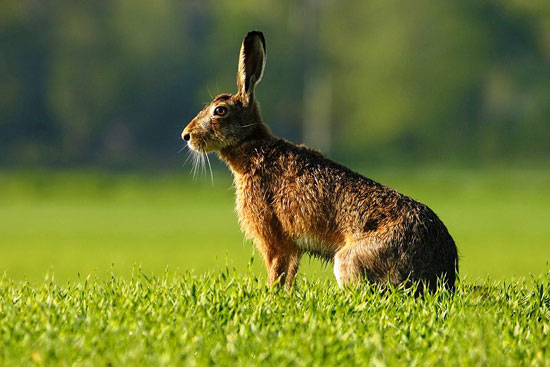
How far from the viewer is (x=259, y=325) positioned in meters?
5.41

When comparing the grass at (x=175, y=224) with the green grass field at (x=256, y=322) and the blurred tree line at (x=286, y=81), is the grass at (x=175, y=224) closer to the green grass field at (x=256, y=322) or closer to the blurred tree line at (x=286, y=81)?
the green grass field at (x=256, y=322)

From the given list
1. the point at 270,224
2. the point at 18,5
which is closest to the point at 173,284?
the point at 270,224

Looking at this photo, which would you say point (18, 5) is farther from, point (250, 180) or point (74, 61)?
point (250, 180)

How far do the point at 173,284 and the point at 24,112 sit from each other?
54286 mm

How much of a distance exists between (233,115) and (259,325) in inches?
78.7

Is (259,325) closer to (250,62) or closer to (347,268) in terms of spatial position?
(347,268)

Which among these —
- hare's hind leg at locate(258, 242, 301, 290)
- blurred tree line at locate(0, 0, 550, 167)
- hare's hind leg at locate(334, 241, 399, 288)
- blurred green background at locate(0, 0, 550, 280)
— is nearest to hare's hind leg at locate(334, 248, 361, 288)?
hare's hind leg at locate(334, 241, 399, 288)

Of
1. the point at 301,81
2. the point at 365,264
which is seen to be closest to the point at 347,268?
the point at 365,264

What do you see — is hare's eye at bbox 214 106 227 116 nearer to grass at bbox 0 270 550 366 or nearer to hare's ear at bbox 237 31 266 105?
hare's ear at bbox 237 31 266 105

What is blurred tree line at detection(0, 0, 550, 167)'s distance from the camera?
5744 cm

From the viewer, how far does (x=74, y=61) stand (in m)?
58.2

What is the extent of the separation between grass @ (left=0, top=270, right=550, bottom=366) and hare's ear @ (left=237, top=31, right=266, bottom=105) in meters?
1.40

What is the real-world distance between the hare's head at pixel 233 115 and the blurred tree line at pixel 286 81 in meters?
49.5

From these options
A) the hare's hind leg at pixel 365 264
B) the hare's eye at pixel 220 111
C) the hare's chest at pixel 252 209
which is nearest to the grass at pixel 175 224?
the hare's chest at pixel 252 209
